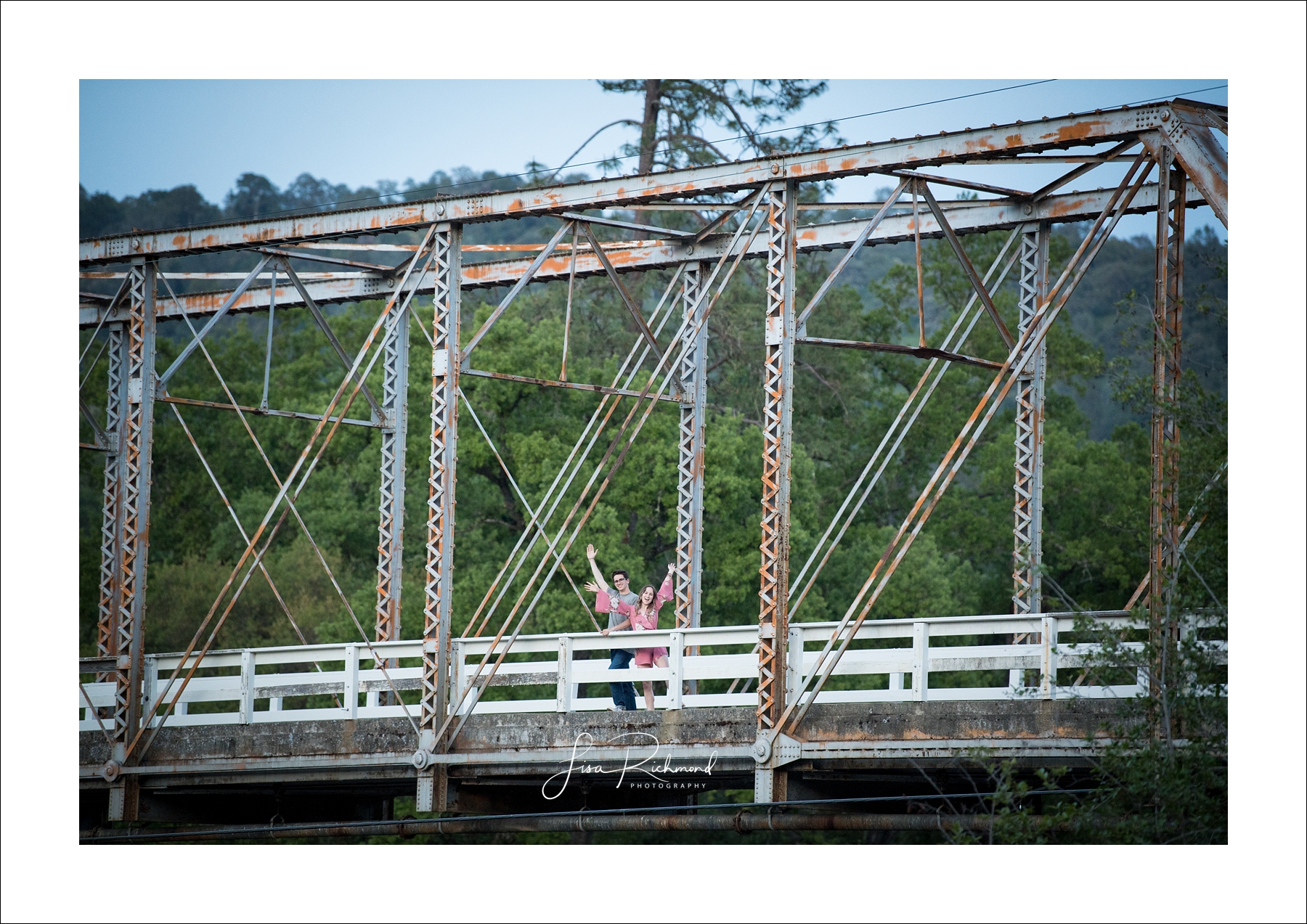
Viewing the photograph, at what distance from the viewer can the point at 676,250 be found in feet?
60.1

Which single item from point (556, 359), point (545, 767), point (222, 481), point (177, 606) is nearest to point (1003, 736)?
point (545, 767)

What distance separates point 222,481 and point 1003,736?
93.6ft

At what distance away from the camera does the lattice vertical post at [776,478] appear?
13.8m

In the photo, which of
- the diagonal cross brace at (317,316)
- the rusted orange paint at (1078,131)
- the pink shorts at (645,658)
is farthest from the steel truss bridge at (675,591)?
the pink shorts at (645,658)

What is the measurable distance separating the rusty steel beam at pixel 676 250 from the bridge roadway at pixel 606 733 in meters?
4.27

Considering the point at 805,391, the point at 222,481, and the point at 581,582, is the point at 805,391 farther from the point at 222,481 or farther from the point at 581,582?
the point at 222,481

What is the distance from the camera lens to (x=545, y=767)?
49.1 ft

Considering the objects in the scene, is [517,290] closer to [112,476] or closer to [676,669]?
[676,669]

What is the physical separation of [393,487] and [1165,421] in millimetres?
9970

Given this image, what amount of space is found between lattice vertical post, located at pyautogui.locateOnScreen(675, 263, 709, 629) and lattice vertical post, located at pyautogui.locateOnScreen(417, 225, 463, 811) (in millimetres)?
2790

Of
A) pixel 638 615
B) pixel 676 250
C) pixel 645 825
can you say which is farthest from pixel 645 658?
pixel 676 250

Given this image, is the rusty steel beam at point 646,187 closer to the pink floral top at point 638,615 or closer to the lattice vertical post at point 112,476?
the lattice vertical post at point 112,476

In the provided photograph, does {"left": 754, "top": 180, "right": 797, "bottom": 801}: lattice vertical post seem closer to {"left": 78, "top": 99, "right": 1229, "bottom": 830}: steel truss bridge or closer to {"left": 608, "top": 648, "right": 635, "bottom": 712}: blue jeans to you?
{"left": 78, "top": 99, "right": 1229, "bottom": 830}: steel truss bridge

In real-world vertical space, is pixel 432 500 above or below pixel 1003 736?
above
